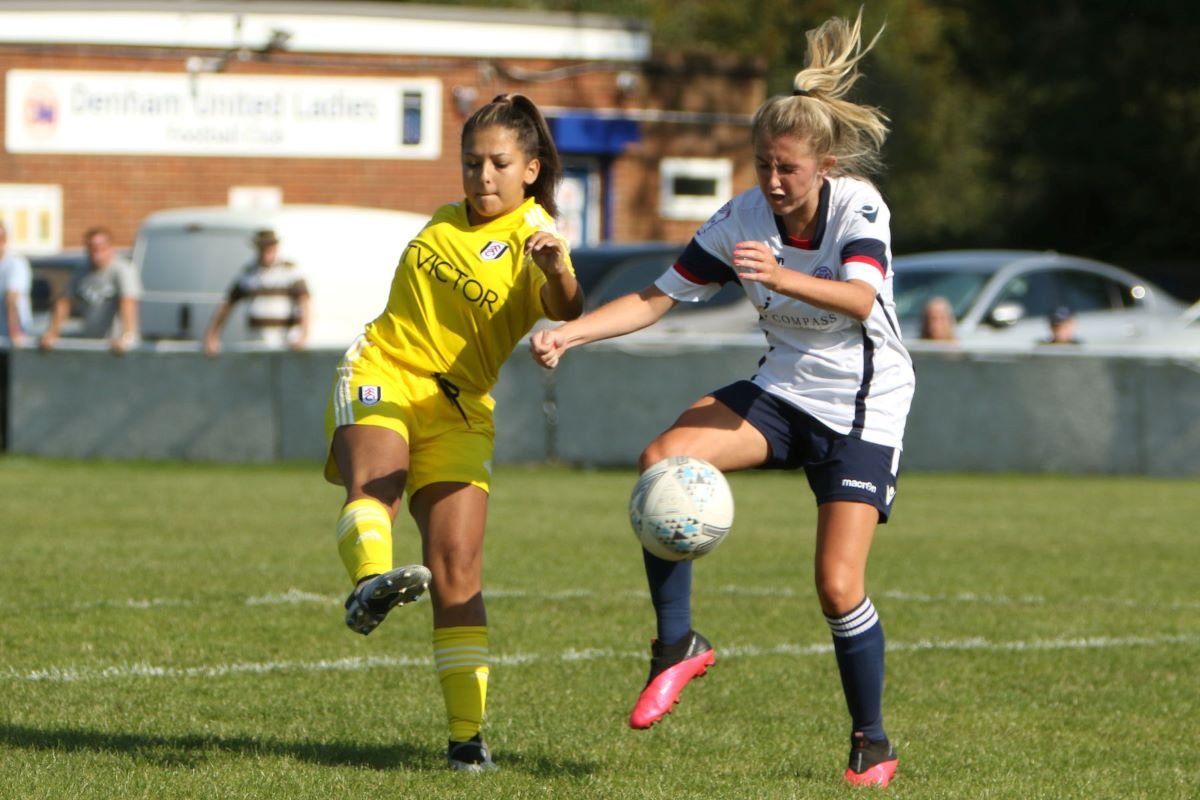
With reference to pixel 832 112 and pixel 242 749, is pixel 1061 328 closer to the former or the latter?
pixel 832 112

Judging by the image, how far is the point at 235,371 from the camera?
17.1 meters

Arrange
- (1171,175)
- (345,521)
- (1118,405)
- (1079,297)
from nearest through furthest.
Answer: (345,521)
(1118,405)
(1079,297)
(1171,175)

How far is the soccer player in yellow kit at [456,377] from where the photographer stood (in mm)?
5652

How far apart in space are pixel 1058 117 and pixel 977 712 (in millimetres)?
27462

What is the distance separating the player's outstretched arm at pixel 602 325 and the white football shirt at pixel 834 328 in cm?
26

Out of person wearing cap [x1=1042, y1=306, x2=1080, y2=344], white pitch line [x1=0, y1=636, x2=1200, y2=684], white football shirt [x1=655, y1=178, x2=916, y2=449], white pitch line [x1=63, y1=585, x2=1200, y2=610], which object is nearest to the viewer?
white football shirt [x1=655, y1=178, x2=916, y2=449]

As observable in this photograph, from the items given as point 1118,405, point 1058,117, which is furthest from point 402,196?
point 1118,405

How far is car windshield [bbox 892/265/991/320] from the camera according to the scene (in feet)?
60.0

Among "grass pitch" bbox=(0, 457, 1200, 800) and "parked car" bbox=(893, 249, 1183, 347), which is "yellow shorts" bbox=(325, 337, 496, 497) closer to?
"grass pitch" bbox=(0, 457, 1200, 800)

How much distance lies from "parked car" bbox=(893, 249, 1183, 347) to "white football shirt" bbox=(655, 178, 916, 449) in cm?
1219

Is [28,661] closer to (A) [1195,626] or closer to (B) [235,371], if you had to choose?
(A) [1195,626]

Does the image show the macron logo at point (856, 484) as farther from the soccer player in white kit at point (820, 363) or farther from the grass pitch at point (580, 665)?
the grass pitch at point (580, 665)

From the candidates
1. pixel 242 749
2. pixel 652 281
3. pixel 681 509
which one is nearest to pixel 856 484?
pixel 681 509

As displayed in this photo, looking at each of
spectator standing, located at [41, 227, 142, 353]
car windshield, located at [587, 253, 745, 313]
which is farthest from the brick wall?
car windshield, located at [587, 253, 745, 313]
